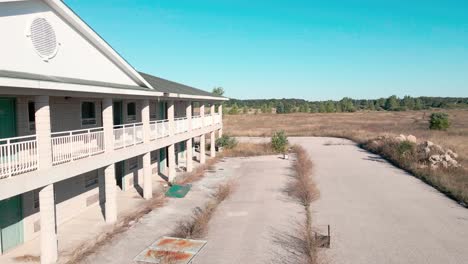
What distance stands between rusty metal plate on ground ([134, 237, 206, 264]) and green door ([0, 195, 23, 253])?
408 cm

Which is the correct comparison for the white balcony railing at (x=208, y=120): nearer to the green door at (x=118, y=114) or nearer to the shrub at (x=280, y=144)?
the shrub at (x=280, y=144)

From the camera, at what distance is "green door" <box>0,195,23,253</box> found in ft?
36.4

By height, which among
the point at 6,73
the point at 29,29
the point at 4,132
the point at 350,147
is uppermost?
the point at 29,29

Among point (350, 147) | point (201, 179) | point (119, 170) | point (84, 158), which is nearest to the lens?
point (84, 158)

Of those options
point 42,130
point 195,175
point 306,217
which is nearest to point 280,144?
point 195,175

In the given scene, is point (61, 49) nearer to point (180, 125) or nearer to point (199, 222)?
point (199, 222)

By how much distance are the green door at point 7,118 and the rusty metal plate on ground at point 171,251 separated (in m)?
5.54

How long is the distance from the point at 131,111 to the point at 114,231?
8.57 m

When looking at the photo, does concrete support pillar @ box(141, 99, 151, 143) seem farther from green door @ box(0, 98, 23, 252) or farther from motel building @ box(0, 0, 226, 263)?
green door @ box(0, 98, 23, 252)

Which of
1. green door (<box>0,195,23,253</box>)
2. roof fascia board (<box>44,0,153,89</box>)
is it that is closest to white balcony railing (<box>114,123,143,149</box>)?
roof fascia board (<box>44,0,153,89</box>)

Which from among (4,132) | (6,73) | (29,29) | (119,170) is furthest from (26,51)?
(119,170)

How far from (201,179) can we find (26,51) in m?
14.4

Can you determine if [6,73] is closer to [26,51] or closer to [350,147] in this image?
[26,51]

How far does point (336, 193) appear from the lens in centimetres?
1973
